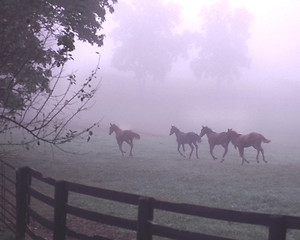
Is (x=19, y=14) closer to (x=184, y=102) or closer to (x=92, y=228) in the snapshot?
(x=92, y=228)

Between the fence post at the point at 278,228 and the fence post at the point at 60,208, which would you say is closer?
the fence post at the point at 278,228

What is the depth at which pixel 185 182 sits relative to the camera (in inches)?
599

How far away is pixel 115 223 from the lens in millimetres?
5461

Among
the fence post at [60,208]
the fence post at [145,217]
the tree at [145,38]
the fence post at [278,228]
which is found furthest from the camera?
the tree at [145,38]

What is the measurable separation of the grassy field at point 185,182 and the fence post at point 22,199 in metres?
2.04

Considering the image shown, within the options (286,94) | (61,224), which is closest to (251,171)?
(61,224)

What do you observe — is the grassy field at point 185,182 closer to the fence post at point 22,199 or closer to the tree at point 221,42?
A: the fence post at point 22,199

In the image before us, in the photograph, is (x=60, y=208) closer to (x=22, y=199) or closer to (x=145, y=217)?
(x=22, y=199)

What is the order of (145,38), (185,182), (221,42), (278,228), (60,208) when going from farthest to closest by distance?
(221,42)
(145,38)
(185,182)
(60,208)
(278,228)

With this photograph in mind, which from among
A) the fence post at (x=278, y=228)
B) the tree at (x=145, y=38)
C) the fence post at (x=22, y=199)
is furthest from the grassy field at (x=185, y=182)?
the tree at (x=145, y=38)

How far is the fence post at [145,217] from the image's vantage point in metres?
4.96

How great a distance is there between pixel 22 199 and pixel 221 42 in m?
79.0

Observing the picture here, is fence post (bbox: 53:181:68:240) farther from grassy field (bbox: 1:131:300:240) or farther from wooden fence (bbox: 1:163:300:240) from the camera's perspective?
grassy field (bbox: 1:131:300:240)

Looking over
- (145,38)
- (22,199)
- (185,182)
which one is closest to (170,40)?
(145,38)
